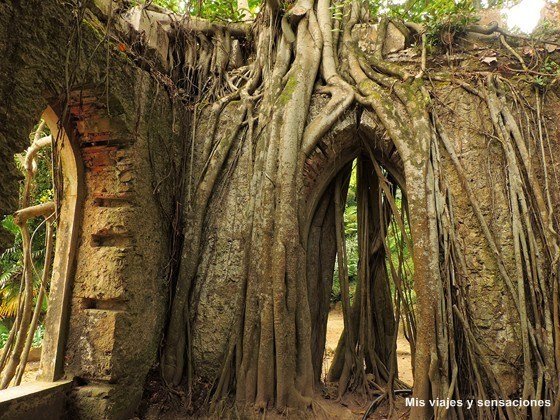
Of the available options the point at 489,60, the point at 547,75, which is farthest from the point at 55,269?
the point at 547,75

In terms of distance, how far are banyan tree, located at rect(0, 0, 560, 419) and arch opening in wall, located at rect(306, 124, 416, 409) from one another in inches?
1.1

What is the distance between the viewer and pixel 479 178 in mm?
2752

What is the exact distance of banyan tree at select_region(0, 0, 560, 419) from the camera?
2436 mm

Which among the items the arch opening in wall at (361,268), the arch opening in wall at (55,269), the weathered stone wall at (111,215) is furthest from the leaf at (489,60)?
the arch opening in wall at (55,269)

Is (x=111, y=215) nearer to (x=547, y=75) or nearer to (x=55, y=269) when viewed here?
(x=55, y=269)

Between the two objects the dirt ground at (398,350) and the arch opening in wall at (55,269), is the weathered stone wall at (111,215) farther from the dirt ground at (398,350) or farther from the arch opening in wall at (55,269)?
the dirt ground at (398,350)

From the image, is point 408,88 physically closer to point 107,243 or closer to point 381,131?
point 381,131

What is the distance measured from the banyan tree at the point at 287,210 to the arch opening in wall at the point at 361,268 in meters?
0.03

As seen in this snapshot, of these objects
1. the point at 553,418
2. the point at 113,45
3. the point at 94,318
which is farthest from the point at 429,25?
the point at 94,318

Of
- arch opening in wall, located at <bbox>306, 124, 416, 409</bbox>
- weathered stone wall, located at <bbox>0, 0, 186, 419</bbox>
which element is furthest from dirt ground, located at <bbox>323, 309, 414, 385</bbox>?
weathered stone wall, located at <bbox>0, 0, 186, 419</bbox>

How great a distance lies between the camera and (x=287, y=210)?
2830 mm

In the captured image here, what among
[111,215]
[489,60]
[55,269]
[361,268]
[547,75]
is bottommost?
[55,269]

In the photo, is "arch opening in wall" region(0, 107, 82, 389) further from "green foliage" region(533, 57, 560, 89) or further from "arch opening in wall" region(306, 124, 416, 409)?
"green foliage" region(533, 57, 560, 89)

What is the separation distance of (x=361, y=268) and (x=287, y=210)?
3.83 feet
